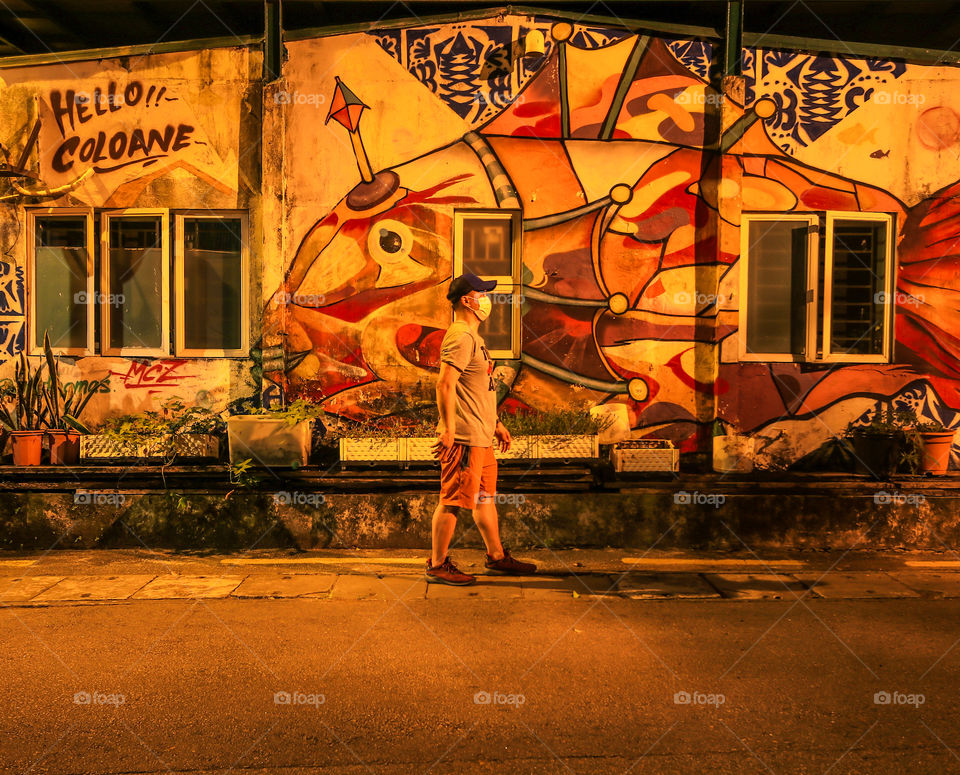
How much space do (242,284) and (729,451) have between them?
5424 millimetres

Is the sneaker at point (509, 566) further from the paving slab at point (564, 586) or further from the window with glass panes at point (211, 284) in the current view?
the window with glass panes at point (211, 284)

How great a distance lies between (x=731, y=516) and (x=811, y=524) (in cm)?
72

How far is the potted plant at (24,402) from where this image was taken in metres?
8.51

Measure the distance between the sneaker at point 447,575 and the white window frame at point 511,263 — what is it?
9.76 ft

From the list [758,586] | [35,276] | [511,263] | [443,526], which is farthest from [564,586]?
[35,276]

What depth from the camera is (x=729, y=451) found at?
28.0 ft

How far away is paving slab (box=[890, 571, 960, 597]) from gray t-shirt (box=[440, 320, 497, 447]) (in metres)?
3.41

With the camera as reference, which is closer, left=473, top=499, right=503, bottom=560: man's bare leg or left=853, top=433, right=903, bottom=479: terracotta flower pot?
left=473, top=499, right=503, bottom=560: man's bare leg

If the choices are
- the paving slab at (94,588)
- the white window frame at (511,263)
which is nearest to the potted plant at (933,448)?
the white window frame at (511,263)

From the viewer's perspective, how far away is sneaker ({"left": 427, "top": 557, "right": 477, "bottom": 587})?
620 centimetres

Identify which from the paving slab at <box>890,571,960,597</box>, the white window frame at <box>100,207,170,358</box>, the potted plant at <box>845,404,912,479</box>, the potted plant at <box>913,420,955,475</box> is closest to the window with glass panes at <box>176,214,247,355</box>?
the white window frame at <box>100,207,170,358</box>

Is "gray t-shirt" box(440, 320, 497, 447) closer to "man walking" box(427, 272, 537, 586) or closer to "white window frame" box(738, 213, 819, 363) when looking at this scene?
"man walking" box(427, 272, 537, 586)

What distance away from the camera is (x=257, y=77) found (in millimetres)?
8664

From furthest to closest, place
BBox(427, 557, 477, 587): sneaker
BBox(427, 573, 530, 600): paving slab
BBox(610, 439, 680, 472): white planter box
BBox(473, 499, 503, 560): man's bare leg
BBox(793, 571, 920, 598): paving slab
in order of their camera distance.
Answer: BBox(610, 439, 680, 472): white planter box < BBox(473, 499, 503, 560): man's bare leg < BBox(427, 557, 477, 587): sneaker < BBox(793, 571, 920, 598): paving slab < BBox(427, 573, 530, 600): paving slab
